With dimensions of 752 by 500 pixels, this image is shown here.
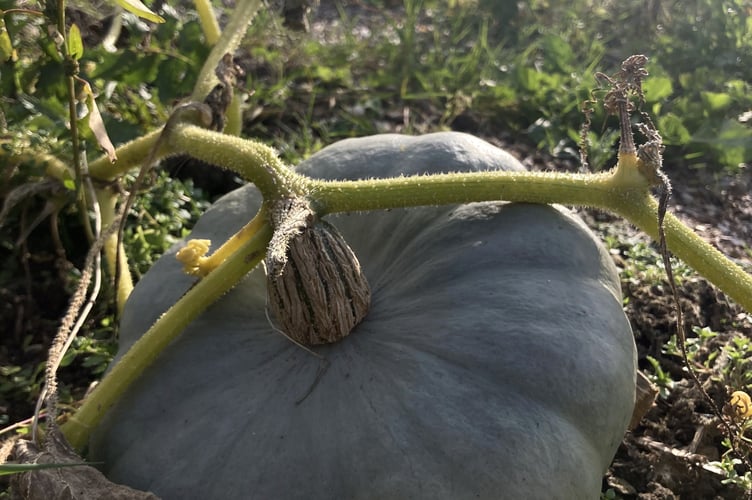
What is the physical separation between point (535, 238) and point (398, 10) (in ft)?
12.4

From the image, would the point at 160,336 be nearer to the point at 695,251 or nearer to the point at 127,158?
the point at 127,158

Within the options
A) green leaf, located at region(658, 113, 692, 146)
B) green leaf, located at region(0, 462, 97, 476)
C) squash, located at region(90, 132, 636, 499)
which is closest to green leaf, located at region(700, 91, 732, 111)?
green leaf, located at region(658, 113, 692, 146)

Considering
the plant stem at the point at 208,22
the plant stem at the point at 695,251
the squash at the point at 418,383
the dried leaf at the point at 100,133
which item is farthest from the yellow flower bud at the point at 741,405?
the plant stem at the point at 208,22

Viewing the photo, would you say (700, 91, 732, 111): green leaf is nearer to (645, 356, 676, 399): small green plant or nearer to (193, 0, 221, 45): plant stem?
(645, 356, 676, 399): small green plant

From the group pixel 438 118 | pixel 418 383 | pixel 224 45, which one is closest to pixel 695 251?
pixel 418 383

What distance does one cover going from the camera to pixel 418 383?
148 cm

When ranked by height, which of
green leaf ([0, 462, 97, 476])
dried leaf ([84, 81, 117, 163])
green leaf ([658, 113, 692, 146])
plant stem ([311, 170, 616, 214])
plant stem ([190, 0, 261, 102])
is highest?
plant stem ([190, 0, 261, 102])

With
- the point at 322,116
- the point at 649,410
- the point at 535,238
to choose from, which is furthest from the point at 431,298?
the point at 322,116

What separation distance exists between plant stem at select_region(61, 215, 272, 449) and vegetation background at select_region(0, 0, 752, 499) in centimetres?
60

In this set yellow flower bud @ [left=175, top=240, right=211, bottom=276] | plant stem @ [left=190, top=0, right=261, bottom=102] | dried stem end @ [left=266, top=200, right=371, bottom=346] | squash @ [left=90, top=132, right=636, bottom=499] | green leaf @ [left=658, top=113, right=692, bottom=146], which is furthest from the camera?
green leaf @ [left=658, top=113, right=692, bottom=146]

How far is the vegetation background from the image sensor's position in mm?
2199

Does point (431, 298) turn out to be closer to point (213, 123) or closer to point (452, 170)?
point (452, 170)

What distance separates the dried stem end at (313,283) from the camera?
5.14 feet

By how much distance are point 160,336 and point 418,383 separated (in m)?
0.61
